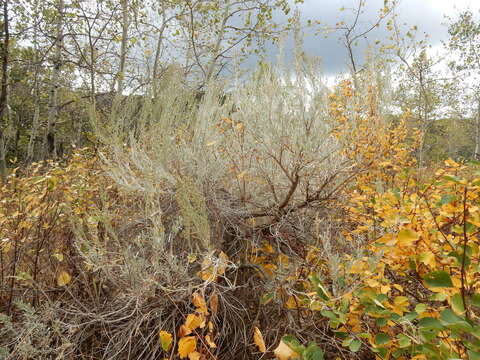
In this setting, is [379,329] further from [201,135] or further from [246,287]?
[201,135]

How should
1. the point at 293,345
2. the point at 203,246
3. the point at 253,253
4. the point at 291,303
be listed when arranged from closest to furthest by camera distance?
the point at 293,345
the point at 291,303
the point at 203,246
the point at 253,253

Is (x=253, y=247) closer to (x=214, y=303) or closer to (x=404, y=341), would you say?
(x=214, y=303)

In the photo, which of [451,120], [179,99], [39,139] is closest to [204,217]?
[179,99]

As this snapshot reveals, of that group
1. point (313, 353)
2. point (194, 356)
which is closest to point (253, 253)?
point (194, 356)

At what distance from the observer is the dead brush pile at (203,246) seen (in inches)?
59.6

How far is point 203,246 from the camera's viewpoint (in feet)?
5.84

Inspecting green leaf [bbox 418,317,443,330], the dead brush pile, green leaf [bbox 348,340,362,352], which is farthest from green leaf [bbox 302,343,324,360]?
green leaf [bbox 418,317,443,330]

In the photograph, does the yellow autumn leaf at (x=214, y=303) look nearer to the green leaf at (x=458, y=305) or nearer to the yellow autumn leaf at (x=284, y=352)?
the yellow autumn leaf at (x=284, y=352)

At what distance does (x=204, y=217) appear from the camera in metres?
1.48

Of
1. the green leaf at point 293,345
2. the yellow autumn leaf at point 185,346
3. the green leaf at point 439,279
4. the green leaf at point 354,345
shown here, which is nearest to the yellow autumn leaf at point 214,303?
the yellow autumn leaf at point 185,346

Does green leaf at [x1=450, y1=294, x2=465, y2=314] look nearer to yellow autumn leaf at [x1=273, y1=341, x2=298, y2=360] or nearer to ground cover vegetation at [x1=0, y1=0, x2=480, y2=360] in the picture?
ground cover vegetation at [x1=0, y1=0, x2=480, y2=360]

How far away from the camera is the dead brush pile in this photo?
151cm

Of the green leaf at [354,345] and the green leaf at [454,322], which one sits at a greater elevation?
the green leaf at [454,322]

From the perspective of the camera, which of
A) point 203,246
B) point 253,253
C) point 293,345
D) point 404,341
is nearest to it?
point 404,341
